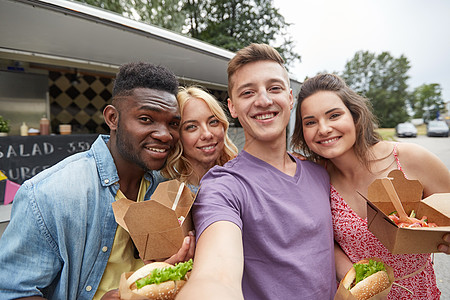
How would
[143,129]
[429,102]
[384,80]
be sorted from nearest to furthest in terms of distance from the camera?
[143,129] → [384,80] → [429,102]

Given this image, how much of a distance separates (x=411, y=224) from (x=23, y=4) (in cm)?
308

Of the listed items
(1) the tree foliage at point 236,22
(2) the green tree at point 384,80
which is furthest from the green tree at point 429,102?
(1) the tree foliage at point 236,22

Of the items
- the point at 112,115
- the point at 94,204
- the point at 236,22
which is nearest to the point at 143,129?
the point at 112,115

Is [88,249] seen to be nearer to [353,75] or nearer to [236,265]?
[236,265]

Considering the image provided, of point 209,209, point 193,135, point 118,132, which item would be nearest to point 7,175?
point 118,132

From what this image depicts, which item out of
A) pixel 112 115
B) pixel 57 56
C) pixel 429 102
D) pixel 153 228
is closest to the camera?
pixel 153 228

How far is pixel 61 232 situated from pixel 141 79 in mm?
981

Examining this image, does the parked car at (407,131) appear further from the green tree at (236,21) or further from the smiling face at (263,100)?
the smiling face at (263,100)

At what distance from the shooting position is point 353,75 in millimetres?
52250

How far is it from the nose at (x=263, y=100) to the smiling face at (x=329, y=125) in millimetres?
345

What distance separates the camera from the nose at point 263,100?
1590mm

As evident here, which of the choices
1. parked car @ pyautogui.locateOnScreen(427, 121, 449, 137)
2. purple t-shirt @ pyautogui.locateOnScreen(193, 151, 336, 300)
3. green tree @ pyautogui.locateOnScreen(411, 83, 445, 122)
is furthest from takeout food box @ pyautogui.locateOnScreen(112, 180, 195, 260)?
green tree @ pyautogui.locateOnScreen(411, 83, 445, 122)

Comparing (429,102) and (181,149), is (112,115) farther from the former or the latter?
(429,102)

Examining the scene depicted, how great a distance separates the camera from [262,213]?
1.34 m
